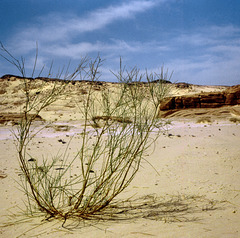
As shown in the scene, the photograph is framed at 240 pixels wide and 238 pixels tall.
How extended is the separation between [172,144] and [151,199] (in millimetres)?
3205

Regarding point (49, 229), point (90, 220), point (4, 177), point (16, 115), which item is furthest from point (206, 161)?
point (16, 115)

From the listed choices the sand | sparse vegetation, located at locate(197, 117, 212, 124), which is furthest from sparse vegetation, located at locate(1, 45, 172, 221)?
sparse vegetation, located at locate(197, 117, 212, 124)

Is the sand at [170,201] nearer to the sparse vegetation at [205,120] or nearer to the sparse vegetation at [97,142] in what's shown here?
the sparse vegetation at [97,142]

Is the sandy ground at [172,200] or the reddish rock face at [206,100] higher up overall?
the reddish rock face at [206,100]

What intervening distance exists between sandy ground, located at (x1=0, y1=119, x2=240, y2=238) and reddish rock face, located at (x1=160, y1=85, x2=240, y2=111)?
24.9 feet

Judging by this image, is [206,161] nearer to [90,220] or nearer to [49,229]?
[90,220]

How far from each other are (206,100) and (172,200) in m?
10.6

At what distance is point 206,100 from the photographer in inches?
485

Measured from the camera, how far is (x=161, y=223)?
1987 mm

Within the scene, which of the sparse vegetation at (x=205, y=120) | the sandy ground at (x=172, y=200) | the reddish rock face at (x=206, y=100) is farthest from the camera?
the reddish rock face at (x=206, y=100)

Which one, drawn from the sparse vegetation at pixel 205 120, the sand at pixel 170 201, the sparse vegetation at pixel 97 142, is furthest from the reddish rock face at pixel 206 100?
the sparse vegetation at pixel 97 142

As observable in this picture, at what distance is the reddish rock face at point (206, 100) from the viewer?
1199 cm

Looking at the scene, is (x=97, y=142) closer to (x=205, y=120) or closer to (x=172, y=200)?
(x=172, y=200)

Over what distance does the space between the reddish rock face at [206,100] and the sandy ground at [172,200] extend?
7.59m
